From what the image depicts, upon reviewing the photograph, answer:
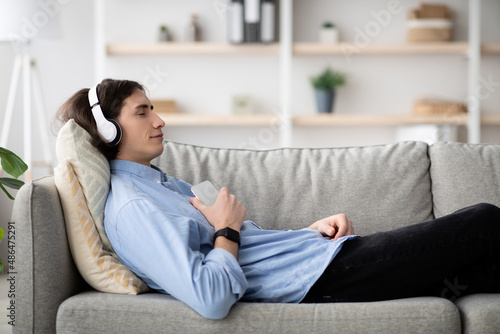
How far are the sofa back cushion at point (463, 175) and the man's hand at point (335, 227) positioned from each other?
0.45 metres

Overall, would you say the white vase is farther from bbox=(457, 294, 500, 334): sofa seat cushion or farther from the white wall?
Answer: bbox=(457, 294, 500, 334): sofa seat cushion

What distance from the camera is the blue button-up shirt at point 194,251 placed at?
1.27 meters

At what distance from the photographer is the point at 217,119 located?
12.7 feet

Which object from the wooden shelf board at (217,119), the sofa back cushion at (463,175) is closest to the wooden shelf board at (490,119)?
the wooden shelf board at (217,119)

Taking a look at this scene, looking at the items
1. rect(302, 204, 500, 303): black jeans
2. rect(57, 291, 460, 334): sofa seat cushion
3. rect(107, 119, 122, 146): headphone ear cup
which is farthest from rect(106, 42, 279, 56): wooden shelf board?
rect(57, 291, 460, 334): sofa seat cushion

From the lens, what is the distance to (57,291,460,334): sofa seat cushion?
52.1 inches

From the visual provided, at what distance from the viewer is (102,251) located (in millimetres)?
1447

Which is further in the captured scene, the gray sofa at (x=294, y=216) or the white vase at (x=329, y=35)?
the white vase at (x=329, y=35)

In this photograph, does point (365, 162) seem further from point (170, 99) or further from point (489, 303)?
point (170, 99)

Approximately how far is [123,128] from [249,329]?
64 cm

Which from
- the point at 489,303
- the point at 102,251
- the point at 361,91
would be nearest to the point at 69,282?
the point at 102,251

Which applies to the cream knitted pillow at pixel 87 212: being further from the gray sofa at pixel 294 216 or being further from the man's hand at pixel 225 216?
the man's hand at pixel 225 216

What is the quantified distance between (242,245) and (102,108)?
536mm

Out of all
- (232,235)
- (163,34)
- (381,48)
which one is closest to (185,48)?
(163,34)
